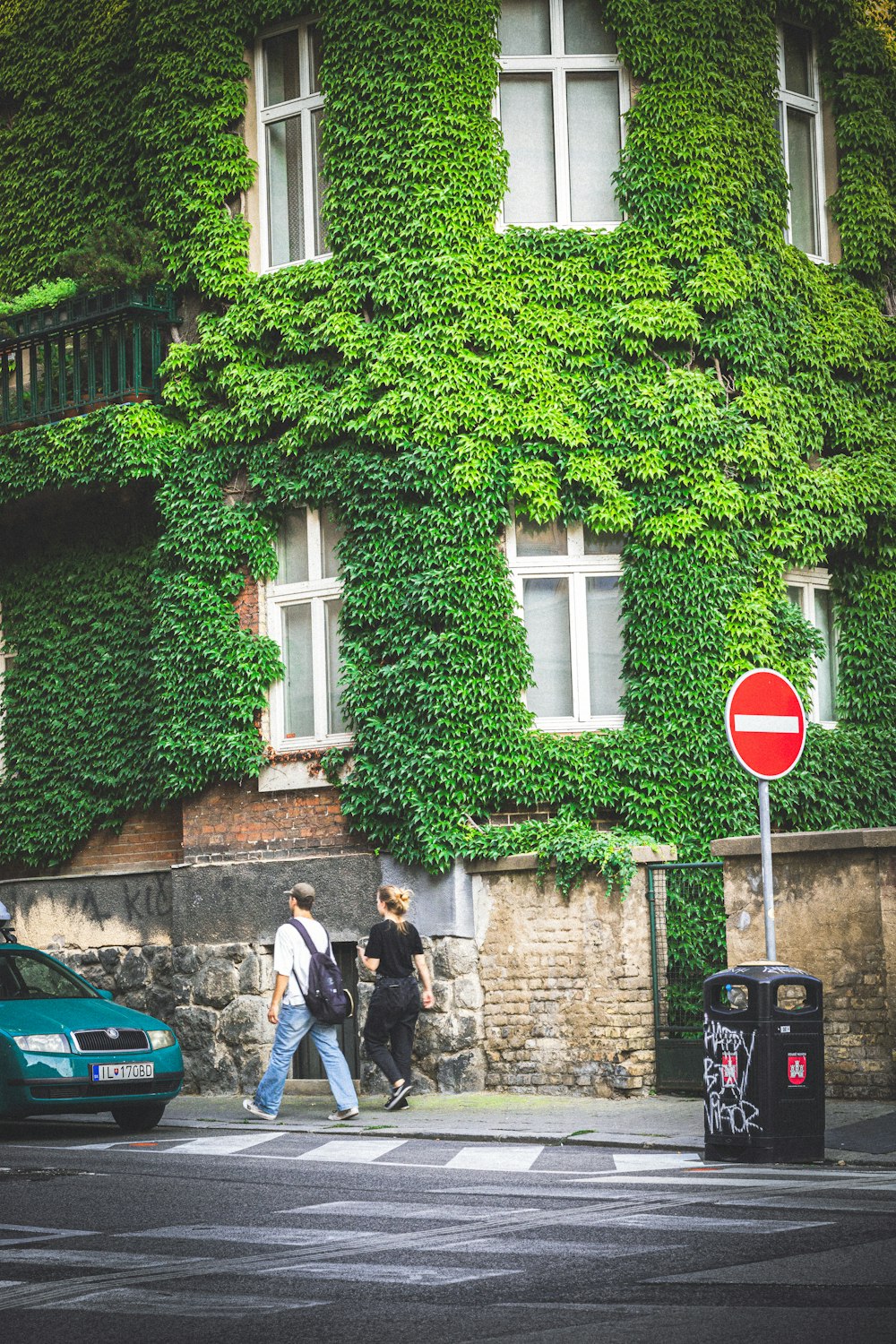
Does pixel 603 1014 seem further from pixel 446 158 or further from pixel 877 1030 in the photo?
pixel 446 158

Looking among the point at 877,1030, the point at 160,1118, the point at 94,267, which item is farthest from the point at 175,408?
the point at 877,1030

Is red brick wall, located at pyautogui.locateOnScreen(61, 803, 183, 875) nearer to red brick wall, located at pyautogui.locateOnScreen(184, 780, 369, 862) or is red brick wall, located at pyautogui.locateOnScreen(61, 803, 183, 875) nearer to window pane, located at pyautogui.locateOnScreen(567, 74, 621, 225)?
red brick wall, located at pyautogui.locateOnScreen(184, 780, 369, 862)

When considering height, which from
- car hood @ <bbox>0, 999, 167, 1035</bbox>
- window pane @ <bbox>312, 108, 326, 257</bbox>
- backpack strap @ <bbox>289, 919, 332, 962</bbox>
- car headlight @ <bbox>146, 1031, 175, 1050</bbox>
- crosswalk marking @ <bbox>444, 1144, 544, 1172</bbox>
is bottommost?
crosswalk marking @ <bbox>444, 1144, 544, 1172</bbox>

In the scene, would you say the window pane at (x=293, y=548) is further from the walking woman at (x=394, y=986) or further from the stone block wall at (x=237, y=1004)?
the walking woman at (x=394, y=986)

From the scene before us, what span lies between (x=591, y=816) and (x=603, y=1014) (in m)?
1.86

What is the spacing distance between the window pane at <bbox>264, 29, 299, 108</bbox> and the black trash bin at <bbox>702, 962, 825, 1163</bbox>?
441 inches

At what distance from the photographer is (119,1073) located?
45.4ft

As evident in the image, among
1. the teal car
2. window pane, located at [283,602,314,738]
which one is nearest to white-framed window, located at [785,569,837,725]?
window pane, located at [283,602,314,738]

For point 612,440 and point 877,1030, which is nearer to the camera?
point 877,1030

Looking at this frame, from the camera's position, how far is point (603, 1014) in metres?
15.8

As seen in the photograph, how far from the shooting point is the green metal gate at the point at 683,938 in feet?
51.6

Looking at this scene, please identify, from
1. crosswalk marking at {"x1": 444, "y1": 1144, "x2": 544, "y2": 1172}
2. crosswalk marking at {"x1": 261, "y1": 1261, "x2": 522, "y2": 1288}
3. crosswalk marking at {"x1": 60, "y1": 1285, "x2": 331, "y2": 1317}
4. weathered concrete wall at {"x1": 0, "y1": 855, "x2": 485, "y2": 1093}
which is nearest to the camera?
crosswalk marking at {"x1": 60, "y1": 1285, "x2": 331, "y2": 1317}

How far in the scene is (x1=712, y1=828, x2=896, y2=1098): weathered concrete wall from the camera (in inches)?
534

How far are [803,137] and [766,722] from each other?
9096 millimetres
